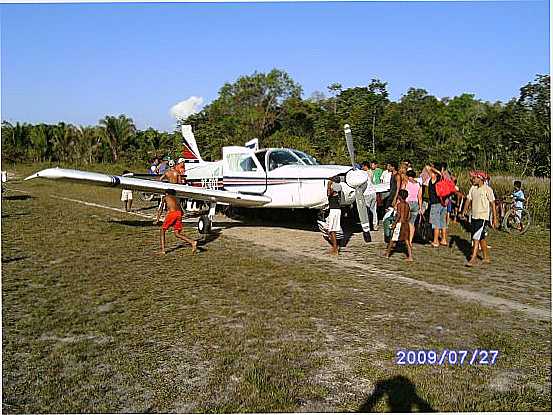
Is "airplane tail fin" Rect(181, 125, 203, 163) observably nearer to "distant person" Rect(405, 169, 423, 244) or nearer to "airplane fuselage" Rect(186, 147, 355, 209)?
"airplane fuselage" Rect(186, 147, 355, 209)

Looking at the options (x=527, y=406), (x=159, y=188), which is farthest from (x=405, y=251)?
(x=527, y=406)

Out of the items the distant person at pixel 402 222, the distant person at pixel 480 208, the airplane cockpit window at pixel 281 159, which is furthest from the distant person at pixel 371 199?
the distant person at pixel 480 208

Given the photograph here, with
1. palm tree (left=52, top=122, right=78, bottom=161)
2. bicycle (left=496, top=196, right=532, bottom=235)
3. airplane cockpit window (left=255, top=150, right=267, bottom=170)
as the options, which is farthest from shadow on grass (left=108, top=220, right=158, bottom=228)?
palm tree (left=52, top=122, right=78, bottom=161)

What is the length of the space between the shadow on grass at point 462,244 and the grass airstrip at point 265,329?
185mm

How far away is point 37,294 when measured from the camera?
709 centimetres

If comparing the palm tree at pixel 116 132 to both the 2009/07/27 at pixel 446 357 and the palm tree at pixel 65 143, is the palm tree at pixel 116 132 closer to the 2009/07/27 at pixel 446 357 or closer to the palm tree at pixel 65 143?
the palm tree at pixel 65 143

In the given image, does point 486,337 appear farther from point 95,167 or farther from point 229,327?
point 95,167

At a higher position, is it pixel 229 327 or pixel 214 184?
pixel 214 184

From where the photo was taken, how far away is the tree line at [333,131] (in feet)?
88.3

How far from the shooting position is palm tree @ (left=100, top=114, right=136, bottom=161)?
156 ft

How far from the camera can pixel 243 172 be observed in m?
12.9

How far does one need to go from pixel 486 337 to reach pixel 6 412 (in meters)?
4.73

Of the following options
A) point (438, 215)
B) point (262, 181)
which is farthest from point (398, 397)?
point (262, 181)

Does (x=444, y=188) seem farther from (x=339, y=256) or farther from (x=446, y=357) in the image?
(x=446, y=357)
